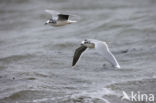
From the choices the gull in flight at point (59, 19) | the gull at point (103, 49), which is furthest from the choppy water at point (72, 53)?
the gull in flight at point (59, 19)

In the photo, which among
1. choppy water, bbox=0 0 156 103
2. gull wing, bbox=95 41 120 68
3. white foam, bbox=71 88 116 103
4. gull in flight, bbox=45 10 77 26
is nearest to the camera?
gull wing, bbox=95 41 120 68

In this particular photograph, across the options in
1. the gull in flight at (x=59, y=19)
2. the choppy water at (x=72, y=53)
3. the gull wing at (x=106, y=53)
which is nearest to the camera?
the gull wing at (x=106, y=53)

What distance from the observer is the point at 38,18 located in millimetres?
19453

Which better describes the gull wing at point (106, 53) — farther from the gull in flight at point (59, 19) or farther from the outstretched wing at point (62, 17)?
the outstretched wing at point (62, 17)

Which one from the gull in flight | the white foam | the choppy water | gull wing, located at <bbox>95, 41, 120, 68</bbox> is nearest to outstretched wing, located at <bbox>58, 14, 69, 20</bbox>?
the gull in flight

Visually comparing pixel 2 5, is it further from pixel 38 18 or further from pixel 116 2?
pixel 116 2

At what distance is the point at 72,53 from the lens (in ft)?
44.4

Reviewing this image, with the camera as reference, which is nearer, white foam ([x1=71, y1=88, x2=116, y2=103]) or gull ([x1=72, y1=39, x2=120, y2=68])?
gull ([x1=72, y1=39, x2=120, y2=68])

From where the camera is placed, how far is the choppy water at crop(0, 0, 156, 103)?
394 inches

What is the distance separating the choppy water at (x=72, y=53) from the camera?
10.0 meters

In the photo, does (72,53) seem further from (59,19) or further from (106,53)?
(106,53)

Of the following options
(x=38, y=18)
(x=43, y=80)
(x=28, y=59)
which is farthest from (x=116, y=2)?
(x=43, y=80)

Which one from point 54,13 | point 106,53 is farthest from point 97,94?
point 54,13

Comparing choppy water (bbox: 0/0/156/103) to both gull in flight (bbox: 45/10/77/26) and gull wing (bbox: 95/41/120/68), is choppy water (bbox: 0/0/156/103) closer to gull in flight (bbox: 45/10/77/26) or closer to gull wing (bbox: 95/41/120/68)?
gull wing (bbox: 95/41/120/68)
